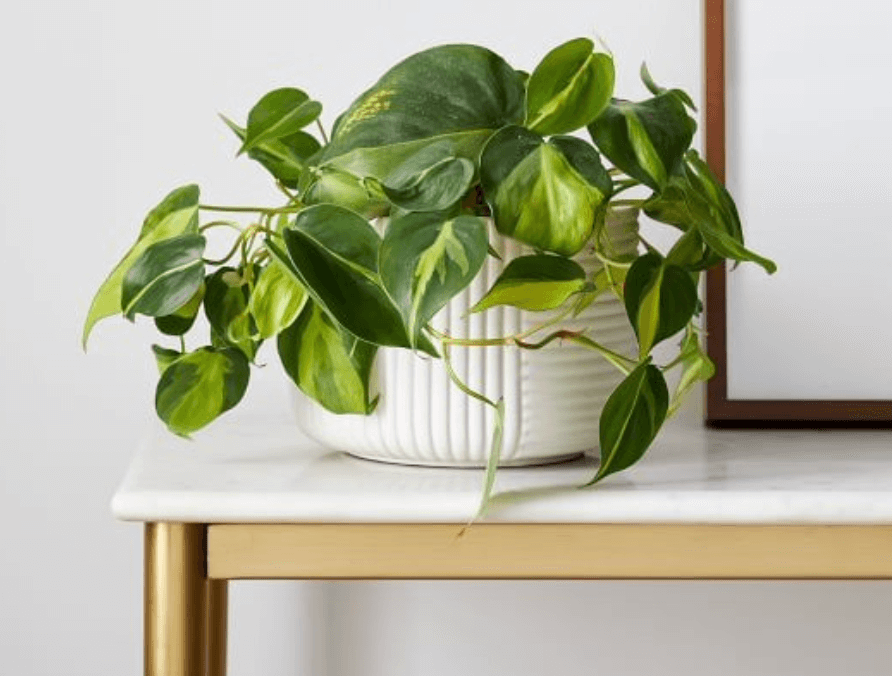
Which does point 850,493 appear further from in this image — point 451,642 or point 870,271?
point 451,642

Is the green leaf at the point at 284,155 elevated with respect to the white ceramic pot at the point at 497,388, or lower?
elevated

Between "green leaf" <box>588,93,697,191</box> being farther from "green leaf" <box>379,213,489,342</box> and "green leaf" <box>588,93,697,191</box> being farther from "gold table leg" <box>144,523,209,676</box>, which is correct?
"gold table leg" <box>144,523,209,676</box>

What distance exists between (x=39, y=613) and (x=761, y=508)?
0.65 metres

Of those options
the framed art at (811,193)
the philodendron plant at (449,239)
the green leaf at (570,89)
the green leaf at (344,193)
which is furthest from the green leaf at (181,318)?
the framed art at (811,193)

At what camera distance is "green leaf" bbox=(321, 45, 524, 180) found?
89 centimetres

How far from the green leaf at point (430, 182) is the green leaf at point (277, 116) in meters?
0.13

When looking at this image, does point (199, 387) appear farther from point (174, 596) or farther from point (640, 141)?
point (640, 141)

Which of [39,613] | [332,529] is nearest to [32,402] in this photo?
[39,613]

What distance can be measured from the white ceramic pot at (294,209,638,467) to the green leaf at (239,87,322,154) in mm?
147

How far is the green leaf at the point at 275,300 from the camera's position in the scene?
37.1 inches

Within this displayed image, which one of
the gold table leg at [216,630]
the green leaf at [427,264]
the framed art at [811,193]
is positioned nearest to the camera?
the green leaf at [427,264]

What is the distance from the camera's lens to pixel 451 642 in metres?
1.32

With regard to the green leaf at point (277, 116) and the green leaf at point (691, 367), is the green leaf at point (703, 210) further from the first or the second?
the green leaf at point (277, 116)

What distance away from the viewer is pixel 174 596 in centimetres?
89
